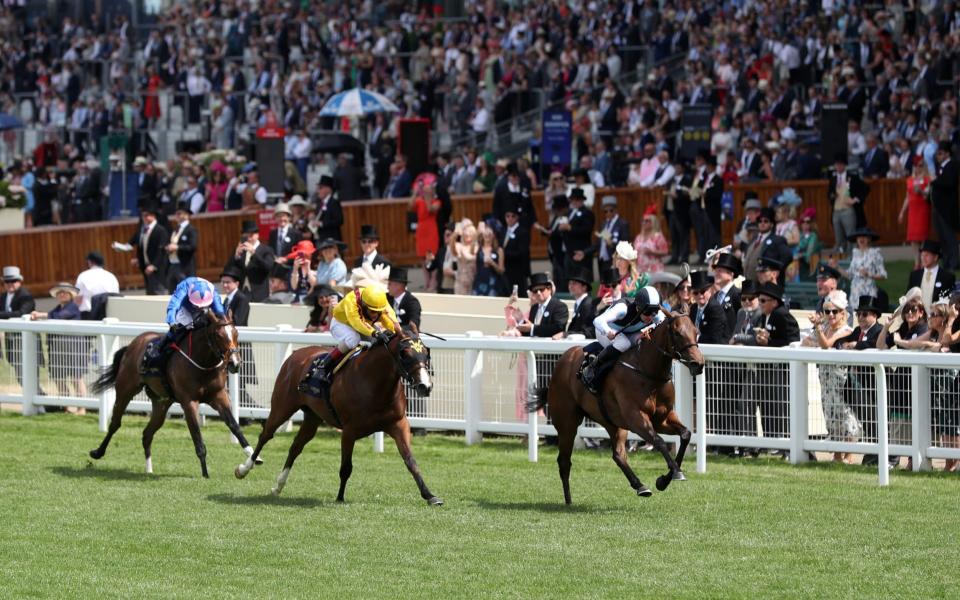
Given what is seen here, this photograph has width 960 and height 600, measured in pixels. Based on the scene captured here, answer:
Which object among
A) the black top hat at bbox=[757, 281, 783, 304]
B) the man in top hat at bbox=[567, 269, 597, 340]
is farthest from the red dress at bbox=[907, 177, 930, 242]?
the black top hat at bbox=[757, 281, 783, 304]

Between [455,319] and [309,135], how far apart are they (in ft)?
53.6

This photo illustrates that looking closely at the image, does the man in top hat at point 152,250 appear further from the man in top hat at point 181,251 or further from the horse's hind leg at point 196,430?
the horse's hind leg at point 196,430

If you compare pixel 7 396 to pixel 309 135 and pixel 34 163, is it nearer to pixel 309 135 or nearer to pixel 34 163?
pixel 309 135

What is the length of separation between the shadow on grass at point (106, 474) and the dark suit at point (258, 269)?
673cm

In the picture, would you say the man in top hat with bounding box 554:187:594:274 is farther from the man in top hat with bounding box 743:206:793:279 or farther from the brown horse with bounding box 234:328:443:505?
the brown horse with bounding box 234:328:443:505

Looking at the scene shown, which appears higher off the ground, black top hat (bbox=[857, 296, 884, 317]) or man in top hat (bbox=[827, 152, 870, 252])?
man in top hat (bbox=[827, 152, 870, 252])

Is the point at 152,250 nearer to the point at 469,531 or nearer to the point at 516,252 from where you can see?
the point at 516,252

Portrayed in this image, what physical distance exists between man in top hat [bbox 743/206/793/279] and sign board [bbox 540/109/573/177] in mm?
8573

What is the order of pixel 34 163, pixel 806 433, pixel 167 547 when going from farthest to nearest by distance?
pixel 34 163, pixel 806 433, pixel 167 547

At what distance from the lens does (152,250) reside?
24.2 meters

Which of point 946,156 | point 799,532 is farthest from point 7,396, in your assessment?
point 946,156

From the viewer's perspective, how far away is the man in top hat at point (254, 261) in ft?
71.0

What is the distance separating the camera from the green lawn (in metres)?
9.96

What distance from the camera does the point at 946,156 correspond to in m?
24.5
